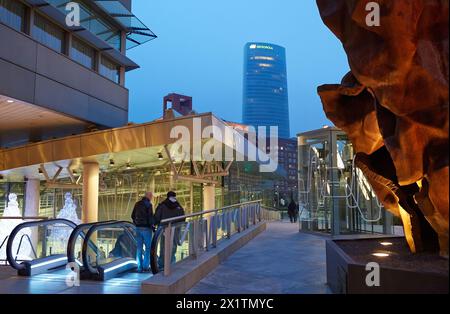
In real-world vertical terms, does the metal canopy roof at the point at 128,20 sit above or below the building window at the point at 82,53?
above

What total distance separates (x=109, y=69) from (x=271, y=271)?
19782 mm

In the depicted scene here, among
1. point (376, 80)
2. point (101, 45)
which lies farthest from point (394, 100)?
point (101, 45)

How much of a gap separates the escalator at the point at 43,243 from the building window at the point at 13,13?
10.1 metres

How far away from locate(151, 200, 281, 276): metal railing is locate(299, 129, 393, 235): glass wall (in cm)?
392

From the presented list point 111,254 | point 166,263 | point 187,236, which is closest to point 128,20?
point 111,254

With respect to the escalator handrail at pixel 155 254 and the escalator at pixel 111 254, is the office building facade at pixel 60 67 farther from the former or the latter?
the escalator handrail at pixel 155 254

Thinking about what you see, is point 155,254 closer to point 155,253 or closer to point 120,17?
point 155,253

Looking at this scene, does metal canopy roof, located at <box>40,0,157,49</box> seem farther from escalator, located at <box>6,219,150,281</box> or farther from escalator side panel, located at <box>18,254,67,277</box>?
escalator side panel, located at <box>18,254,67,277</box>

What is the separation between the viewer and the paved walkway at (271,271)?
6.54m

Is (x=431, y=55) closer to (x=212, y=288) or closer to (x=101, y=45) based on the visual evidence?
(x=212, y=288)

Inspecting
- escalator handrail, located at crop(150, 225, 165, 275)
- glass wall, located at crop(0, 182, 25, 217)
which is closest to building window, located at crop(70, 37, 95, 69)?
glass wall, located at crop(0, 182, 25, 217)

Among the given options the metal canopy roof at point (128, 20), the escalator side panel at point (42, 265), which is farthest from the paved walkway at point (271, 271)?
the metal canopy roof at point (128, 20)

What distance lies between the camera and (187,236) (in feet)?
25.1

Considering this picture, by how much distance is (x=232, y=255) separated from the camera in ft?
32.3
